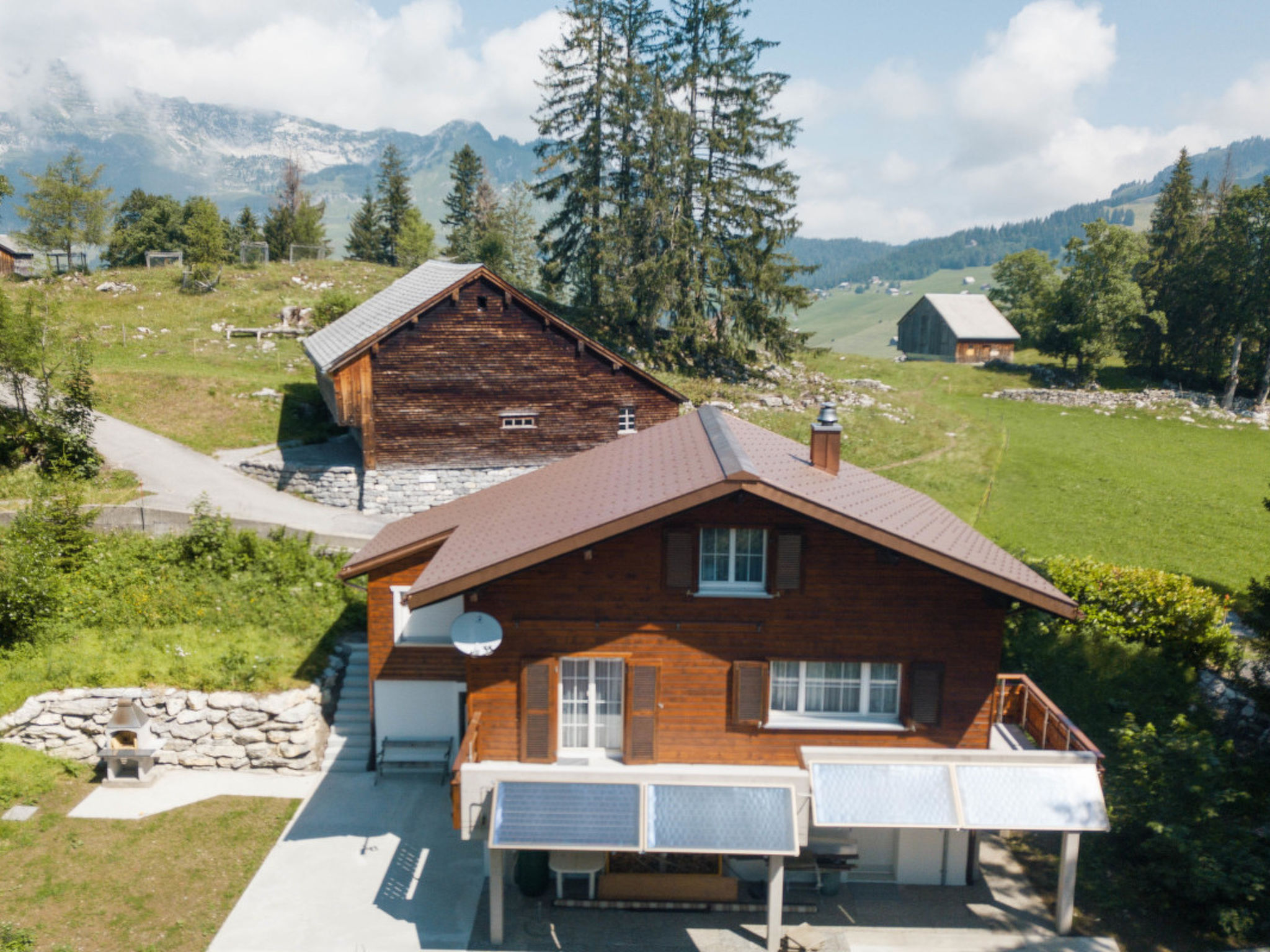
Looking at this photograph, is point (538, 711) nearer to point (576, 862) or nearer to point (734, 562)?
point (576, 862)

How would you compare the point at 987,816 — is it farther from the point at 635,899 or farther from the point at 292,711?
the point at 292,711

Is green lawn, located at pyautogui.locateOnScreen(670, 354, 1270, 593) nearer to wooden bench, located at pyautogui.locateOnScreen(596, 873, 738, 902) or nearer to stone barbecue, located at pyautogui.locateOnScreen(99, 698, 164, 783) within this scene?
wooden bench, located at pyautogui.locateOnScreen(596, 873, 738, 902)

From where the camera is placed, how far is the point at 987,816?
12.5 metres

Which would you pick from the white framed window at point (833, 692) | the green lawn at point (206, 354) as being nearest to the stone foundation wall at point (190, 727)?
the white framed window at point (833, 692)

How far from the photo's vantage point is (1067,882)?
515 inches

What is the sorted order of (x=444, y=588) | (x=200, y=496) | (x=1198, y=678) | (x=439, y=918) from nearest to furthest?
(x=444, y=588) < (x=439, y=918) < (x=1198, y=678) < (x=200, y=496)

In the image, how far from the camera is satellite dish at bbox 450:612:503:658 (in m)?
12.7

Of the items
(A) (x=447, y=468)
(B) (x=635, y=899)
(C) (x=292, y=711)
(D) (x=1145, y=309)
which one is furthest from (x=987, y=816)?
(D) (x=1145, y=309)

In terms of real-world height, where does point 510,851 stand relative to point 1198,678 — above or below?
below

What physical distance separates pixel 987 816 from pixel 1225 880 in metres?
3.94

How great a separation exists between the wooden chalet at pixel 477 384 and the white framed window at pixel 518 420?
0.10ft

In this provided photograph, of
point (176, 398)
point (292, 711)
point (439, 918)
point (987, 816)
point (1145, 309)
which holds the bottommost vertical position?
point (439, 918)

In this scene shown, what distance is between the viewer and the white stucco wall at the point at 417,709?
18203 millimetres

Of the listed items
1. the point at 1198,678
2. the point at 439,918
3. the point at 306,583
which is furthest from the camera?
the point at 306,583
